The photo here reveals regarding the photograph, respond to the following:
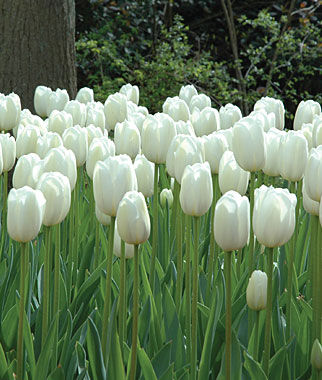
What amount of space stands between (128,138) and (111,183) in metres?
0.73

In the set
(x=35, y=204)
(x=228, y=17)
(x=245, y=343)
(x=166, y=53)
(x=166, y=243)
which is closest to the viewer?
(x=35, y=204)

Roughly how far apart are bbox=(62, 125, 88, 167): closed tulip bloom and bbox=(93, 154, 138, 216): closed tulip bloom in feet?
2.33

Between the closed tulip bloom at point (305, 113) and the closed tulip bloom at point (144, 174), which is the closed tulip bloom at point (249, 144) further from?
the closed tulip bloom at point (305, 113)

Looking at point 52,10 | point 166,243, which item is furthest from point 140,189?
point 52,10

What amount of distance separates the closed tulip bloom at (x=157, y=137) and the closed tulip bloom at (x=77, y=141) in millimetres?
258

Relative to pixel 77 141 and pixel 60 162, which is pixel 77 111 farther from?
pixel 60 162

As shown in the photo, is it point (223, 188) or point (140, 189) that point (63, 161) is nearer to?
point (140, 189)

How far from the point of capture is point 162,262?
8.46ft

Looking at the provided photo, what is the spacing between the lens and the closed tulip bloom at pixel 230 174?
2.15 m

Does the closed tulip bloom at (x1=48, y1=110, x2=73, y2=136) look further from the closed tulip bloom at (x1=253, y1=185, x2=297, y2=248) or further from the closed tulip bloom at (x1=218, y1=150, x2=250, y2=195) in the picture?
the closed tulip bloom at (x1=253, y1=185, x2=297, y2=248)

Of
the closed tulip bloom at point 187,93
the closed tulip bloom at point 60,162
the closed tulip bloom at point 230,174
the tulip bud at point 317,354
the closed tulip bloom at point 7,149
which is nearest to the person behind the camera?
the tulip bud at point 317,354

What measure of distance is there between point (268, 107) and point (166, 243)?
91cm

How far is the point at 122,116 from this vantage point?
10.3ft

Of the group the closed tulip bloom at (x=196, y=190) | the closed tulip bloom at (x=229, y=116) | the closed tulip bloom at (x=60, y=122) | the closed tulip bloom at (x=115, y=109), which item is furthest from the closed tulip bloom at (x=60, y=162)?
the closed tulip bloom at (x=229, y=116)
